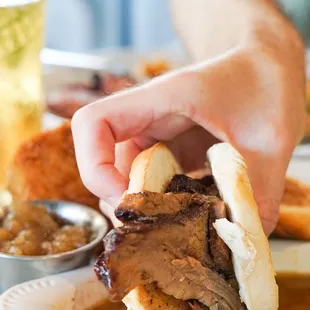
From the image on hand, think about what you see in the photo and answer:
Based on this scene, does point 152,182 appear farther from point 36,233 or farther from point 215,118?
point 36,233

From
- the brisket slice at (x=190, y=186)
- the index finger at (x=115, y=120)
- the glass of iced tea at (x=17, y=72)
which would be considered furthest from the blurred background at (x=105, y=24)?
the brisket slice at (x=190, y=186)

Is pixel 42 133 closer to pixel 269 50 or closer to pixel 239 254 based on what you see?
pixel 269 50

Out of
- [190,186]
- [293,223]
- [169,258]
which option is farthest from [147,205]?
[293,223]

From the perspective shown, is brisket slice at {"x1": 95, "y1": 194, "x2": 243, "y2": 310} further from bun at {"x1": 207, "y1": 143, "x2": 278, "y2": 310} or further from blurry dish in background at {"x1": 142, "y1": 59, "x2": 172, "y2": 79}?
blurry dish in background at {"x1": 142, "y1": 59, "x2": 172, "y2": 79}

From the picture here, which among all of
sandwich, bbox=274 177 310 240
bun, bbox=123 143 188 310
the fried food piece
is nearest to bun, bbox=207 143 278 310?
bun, bbox=123 143 188 310

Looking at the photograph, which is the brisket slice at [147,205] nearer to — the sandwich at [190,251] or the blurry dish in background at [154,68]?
the sandwich at [190,251]
